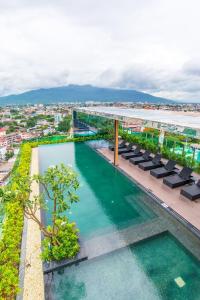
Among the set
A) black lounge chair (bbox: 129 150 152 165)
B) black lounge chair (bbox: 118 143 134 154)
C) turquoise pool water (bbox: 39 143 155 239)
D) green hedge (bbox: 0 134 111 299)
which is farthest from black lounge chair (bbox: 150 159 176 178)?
green hedge (bbox: 0 134 111 299)

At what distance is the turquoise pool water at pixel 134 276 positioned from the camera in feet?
12.7

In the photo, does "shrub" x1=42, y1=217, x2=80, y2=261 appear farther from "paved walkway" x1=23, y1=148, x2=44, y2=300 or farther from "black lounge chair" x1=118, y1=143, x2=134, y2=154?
"black lounge chair" x1=118, y1=143, x2=134, y2=154

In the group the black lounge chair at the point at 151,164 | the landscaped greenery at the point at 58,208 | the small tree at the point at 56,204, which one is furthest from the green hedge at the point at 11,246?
the black lounge chair at the point at 151,164

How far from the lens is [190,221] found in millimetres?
5934

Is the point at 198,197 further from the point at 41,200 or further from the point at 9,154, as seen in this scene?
the point at 9,154

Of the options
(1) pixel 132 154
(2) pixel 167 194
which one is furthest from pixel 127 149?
(2) pixel 167 194

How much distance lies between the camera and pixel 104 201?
7.57 metres

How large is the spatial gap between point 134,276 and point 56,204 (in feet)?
8.41

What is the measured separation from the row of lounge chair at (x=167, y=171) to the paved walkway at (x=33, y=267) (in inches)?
235

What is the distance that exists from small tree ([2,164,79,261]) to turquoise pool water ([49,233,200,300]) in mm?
483

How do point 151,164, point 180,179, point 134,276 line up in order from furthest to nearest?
1. point 151,164
2. point 180,179
3. point 134,276

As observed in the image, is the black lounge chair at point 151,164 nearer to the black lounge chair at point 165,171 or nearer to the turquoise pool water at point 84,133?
the black lounge chair at point 165,171

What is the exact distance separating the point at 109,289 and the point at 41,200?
251cm

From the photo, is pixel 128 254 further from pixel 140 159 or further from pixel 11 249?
pixel 140 159
